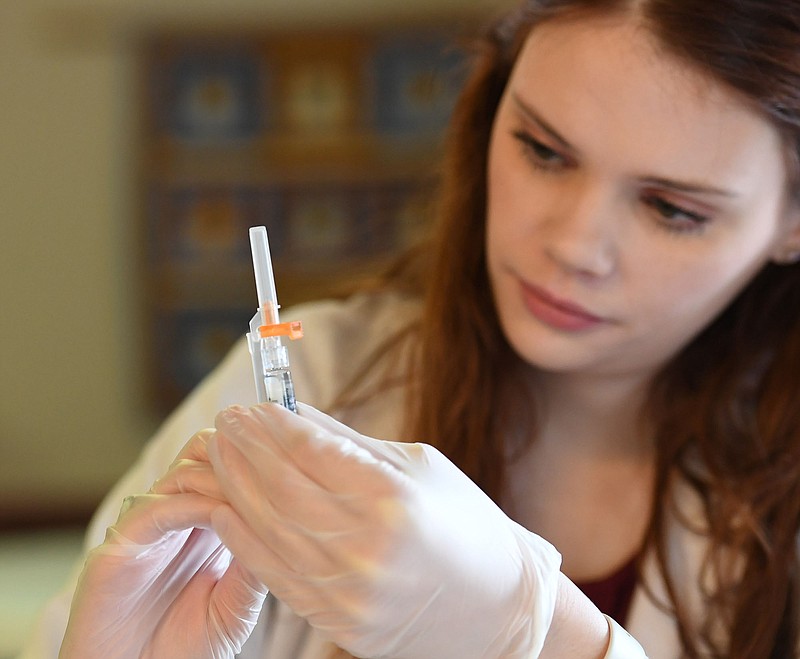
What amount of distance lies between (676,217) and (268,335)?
460mm

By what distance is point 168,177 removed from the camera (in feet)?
9.14

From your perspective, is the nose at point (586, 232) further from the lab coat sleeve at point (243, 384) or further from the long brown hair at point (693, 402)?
the lab coat sleeve at point (243, 384)

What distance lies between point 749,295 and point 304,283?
1774 mm

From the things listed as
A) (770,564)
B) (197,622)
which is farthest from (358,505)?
(770,564)

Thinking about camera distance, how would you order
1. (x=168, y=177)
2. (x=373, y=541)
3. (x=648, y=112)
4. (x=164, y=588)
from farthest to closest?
(x=168, y=177), (x=648, y=112), (x=164, y=588), (x=373, y=541)

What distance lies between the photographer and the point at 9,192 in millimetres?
2812

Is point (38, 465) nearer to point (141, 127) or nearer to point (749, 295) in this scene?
point (141, 127)

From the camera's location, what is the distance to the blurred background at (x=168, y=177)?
2.79m

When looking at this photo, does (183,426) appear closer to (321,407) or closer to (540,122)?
(321,407)

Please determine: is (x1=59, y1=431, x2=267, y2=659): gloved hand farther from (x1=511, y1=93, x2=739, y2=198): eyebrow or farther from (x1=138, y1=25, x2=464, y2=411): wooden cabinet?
(x1=138, y1=25, x2=464, y2=411): wooden cabinet

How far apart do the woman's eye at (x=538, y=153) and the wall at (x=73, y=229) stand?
1942mm

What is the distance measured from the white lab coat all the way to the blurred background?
5.13 feet

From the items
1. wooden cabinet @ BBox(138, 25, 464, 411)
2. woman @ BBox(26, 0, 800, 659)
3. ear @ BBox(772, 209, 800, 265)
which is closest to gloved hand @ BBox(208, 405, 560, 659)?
woman @ BBox(26, 0, 800, 659)

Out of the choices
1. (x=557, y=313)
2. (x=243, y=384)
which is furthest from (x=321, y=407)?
(x=557, y=313)
